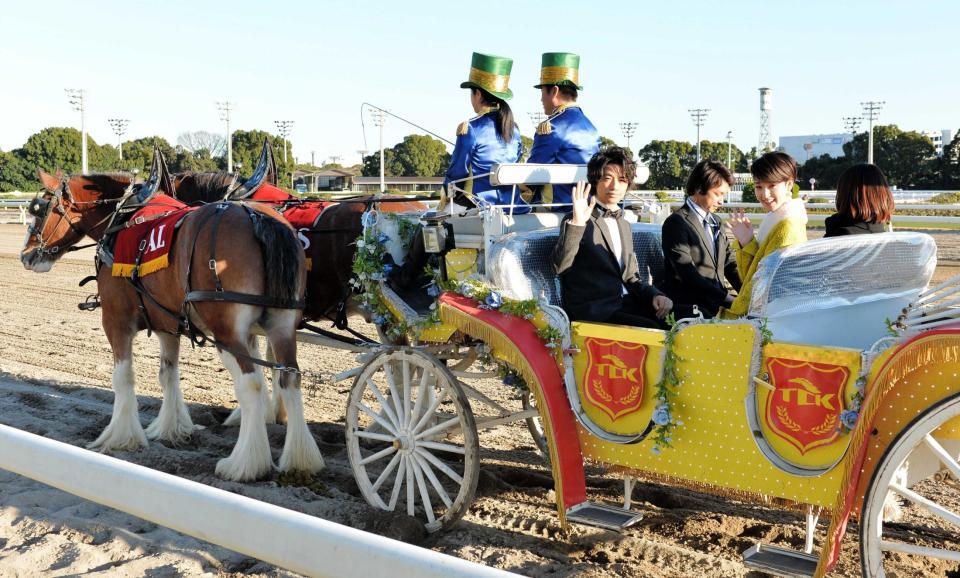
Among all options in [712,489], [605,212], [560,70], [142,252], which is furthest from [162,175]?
[712,489]

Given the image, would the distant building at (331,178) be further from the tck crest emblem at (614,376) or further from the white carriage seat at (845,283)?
the white carriage seat at (845,283)

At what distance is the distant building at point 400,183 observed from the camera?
75.1 metres

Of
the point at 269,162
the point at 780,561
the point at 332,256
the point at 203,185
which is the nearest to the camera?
the point at 780,561

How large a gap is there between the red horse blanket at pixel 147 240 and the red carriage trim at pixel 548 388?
2589mm

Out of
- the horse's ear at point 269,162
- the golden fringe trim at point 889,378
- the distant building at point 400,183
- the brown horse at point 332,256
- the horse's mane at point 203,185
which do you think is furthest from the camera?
the distant building at point 400,183

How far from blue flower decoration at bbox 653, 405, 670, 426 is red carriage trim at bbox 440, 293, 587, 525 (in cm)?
51

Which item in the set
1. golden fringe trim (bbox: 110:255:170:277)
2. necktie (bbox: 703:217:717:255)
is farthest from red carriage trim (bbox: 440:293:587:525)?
golden fringe trim (bbox: 110:255:170:277)

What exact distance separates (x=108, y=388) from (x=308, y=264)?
253 centimetres

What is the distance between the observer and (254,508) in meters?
2.39

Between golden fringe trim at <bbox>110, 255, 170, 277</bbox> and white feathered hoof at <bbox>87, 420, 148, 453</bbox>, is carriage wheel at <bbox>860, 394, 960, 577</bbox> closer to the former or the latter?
golden fringe trim at <bbox>110, 255, 170, 277</bbox>

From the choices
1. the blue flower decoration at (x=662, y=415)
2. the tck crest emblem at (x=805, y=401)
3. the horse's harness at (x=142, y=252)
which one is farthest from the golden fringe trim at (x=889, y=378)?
the horse's harness at (x=142, y=252)

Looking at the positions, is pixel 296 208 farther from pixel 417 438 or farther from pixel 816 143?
pixel 816 143

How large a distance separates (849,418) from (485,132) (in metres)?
3.54

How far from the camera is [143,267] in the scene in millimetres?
5984
